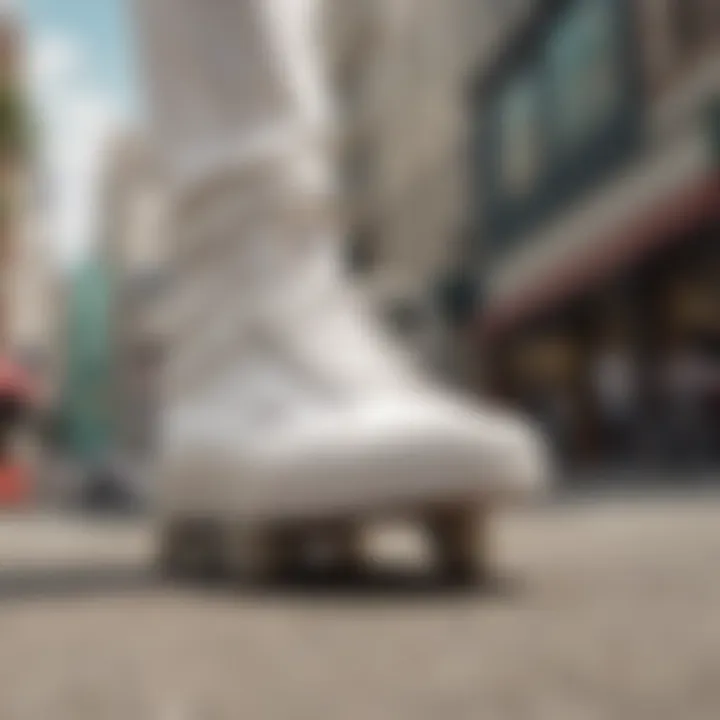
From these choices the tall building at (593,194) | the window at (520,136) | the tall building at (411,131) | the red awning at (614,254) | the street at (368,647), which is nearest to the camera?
the street at (368,647)

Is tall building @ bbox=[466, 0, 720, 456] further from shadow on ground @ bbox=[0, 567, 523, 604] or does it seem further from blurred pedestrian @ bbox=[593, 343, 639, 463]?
shadow on ground @ bbox=[0, 567, 523, 604]

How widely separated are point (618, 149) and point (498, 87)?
137cm

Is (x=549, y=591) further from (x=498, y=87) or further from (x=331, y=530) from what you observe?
(x=498, y=87)

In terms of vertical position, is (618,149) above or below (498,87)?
below

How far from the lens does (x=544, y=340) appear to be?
6.34 metres

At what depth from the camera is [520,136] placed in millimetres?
5852

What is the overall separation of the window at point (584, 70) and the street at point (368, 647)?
14.6 ft

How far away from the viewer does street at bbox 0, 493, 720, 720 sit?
298mm

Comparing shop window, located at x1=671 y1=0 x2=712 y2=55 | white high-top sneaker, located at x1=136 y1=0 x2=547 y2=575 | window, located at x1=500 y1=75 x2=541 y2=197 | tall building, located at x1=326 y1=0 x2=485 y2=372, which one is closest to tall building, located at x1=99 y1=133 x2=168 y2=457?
tall building, located at x1=326 y1=0 x2=485 y2=372

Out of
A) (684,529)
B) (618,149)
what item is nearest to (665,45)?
(618,149)

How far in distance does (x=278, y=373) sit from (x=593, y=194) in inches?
186

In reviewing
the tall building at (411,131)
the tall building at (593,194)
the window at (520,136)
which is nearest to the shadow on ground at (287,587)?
the tall building at (593,194)

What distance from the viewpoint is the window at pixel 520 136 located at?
224 inches

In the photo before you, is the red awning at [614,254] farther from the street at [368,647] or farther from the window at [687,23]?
the street at [368,647]
